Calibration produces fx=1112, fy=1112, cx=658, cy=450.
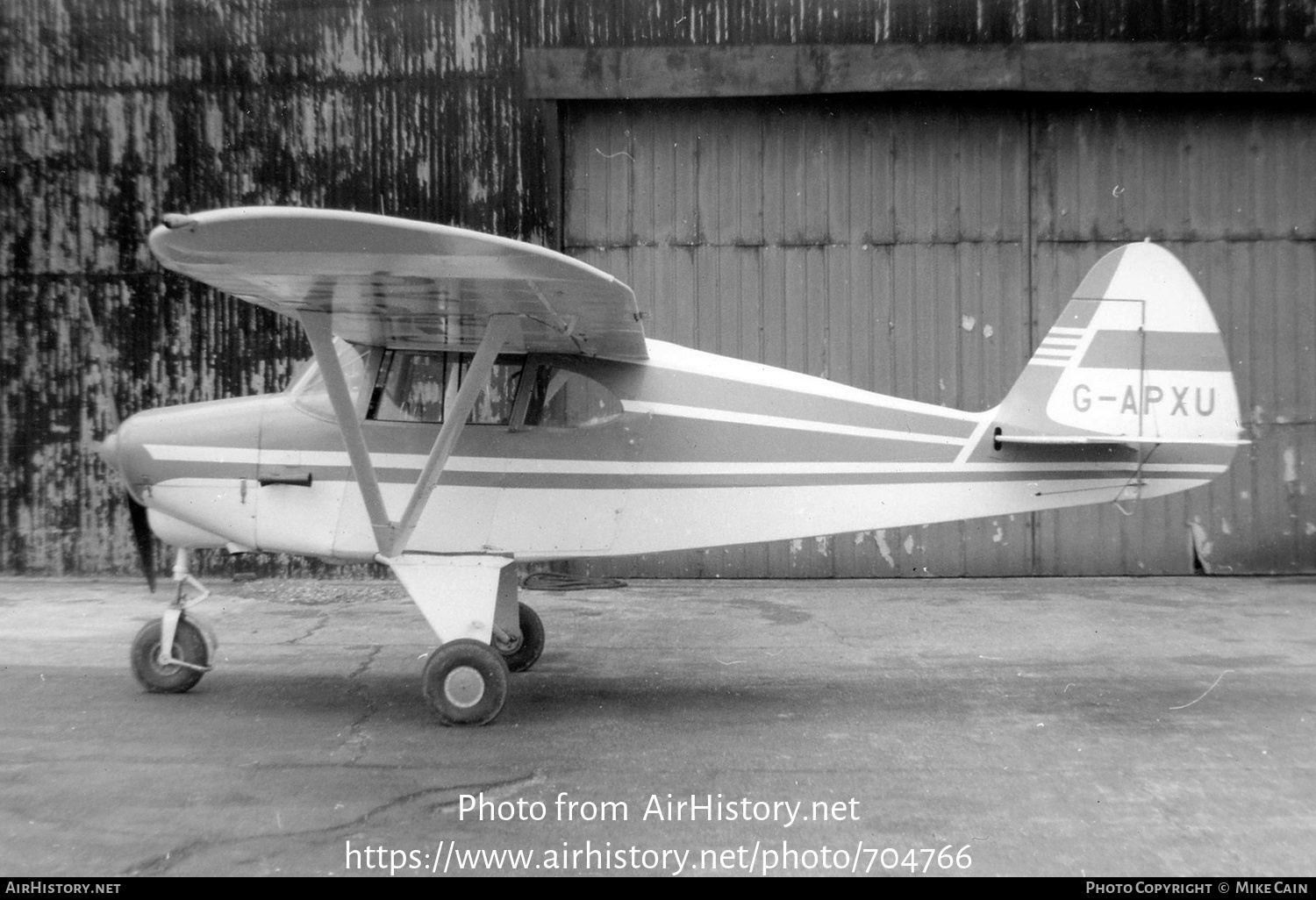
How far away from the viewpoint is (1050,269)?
11.5 metres

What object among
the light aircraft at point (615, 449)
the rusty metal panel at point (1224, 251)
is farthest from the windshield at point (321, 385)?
the rusty metal panel at point (1224, 251)

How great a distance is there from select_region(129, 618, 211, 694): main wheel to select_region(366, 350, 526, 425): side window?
1730 mm

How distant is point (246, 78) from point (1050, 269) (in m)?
8.56

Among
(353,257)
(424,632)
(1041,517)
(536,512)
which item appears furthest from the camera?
(1041,517)


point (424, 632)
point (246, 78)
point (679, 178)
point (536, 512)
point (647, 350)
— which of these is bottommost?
point (424, 632)

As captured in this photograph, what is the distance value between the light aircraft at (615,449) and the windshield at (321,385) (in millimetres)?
16

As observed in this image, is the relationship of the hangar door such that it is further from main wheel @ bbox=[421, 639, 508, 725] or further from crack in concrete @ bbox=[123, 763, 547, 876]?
crack in concrete @ bbox=[123, 763, 547, 876]

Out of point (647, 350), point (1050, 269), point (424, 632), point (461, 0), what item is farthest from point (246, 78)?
point (1050, 269)

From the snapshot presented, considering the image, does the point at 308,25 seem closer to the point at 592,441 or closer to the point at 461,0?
the point at 461,0

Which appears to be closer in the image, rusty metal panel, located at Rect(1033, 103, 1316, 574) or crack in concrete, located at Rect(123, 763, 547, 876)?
crack in concrete, located at Rect(123, 763, 547, 876)

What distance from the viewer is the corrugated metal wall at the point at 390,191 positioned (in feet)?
37.5

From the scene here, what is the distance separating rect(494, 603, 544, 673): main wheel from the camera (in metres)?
7.23

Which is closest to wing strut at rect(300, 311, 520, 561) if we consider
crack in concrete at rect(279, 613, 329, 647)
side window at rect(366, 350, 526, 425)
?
side window at rect(366, 350, 526, 425)

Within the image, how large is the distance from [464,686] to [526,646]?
144 centimetres
